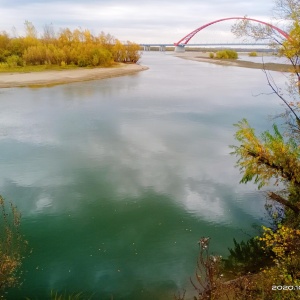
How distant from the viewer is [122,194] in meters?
12.6

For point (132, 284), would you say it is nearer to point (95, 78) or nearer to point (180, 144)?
point (180, 144)

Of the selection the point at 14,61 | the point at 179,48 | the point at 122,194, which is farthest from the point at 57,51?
the point at 179,48

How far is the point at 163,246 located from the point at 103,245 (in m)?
1.78

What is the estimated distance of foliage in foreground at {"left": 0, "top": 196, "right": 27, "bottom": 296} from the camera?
6.82 meters

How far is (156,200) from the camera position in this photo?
12.3 m

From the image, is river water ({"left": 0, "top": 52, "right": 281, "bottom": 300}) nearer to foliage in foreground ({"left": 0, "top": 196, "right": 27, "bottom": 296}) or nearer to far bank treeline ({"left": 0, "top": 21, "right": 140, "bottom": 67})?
foliage in foreground ({"left": 0, "top": 196, "right": 27, "bottom": 296})

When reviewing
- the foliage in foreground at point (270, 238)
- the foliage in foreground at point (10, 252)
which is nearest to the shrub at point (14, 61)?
the foliage in foreground at point (10, 252)

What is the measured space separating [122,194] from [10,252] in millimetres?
4728

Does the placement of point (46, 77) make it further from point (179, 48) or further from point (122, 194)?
point (179, 48)

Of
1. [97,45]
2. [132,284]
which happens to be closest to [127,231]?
[132,284]

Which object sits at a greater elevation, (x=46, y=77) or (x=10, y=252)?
(x=46, y=77)

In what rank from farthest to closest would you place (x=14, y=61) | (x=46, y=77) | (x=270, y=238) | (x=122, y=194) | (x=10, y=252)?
(x=14, y=61) < (x=46, y=77) < (x=122, y=194) < (x=10, y=252) < (x=270, y=238)

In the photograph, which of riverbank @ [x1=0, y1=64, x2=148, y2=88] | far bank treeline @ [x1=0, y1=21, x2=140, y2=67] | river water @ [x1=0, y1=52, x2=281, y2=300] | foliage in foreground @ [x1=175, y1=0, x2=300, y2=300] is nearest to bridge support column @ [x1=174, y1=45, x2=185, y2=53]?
far bank treeline @ [x1=0, y1=21, x2=140, y2=67]

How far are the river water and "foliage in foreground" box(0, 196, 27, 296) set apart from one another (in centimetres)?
27
